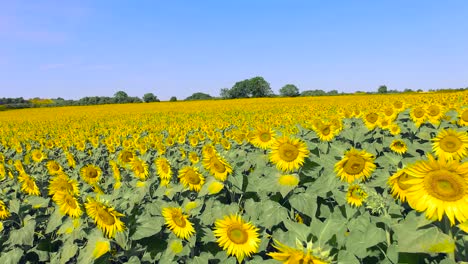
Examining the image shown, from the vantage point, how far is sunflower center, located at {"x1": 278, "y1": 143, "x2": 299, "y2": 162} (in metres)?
3.34

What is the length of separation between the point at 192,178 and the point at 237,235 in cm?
137

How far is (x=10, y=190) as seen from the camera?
20.0 feet

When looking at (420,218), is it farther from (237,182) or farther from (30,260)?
(30,260)

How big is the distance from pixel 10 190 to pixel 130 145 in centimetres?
→ 475

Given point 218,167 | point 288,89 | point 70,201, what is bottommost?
→ point 70,201

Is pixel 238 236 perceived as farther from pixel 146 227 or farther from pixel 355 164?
pixel 355 164

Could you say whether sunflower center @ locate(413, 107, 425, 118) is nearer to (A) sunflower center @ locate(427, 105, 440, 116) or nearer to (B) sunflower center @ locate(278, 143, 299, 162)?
(A) sunflower center @ locate(427, 105, 440, 116)

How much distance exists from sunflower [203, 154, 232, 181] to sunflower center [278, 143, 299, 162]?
0.54 meters

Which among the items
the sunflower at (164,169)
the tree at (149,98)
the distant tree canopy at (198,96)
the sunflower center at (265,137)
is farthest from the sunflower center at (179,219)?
the distant tree canopy at (198,96)

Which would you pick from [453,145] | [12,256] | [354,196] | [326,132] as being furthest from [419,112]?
[12,256]

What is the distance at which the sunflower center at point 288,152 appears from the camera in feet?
11.0

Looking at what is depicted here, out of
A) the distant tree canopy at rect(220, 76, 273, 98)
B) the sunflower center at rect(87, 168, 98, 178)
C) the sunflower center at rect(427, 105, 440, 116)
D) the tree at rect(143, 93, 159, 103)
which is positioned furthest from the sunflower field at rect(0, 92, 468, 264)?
the distant tree canopy at rect(220, 76, 273, 98)

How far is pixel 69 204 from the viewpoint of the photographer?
330cm

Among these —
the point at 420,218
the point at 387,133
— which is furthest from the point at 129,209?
the point at 387,133
